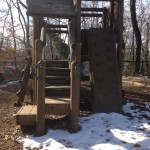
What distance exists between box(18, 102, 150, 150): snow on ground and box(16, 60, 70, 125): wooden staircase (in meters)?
0.40

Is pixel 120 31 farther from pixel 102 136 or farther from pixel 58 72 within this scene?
pixel 102 136

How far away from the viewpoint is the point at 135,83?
14.3 metres

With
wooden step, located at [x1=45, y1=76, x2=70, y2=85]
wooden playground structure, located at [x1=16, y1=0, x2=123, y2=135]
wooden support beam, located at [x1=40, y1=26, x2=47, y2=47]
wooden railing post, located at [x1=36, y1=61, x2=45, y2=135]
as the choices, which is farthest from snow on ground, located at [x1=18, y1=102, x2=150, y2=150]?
wooden support beam, located at [x1=40, y1=26, x2=47, y2=47]

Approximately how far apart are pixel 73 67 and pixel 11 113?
3.18m

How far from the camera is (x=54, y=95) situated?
7.86 metres

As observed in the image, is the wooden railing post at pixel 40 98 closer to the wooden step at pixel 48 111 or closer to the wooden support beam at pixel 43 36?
the wooden step at pixel 48 111

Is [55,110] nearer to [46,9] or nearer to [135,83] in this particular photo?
[46,9]

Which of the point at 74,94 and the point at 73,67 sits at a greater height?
the point at 73,67

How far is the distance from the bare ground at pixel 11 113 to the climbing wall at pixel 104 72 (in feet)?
5.48

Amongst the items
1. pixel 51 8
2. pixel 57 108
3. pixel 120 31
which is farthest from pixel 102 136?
pixel 51 8

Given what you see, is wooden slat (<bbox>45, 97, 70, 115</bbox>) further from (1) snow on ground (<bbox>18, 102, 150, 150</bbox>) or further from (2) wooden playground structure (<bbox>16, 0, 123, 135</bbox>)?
(1) snow on ground (<bbox>18, 102, 150, 150</bbox>)

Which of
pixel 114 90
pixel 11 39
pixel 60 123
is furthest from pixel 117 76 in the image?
pixel 11 39

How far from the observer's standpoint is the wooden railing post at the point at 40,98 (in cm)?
622

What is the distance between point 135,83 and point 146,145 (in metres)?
8.84
